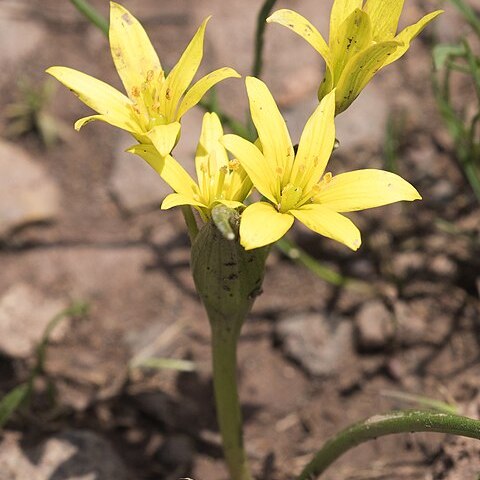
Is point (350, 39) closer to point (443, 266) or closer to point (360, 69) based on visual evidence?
point (360, 69)

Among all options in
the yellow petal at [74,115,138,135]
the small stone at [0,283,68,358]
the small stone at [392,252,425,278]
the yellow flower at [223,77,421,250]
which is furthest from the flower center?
the small stone at [0,283,68,358]

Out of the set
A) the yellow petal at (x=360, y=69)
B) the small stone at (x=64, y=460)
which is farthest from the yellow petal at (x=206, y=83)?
the small stone at (x=64, y=460)

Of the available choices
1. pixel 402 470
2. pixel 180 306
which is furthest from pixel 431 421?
pixel 180 306

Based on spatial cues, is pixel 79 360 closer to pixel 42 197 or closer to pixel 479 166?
pixel 42 197

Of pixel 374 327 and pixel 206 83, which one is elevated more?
pixel 206 83

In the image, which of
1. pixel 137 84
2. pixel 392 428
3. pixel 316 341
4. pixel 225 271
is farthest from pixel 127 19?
pixel 316 341

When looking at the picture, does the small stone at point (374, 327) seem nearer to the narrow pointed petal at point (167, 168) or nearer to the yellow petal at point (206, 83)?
the narrow pointed petal at point (167, 168)
